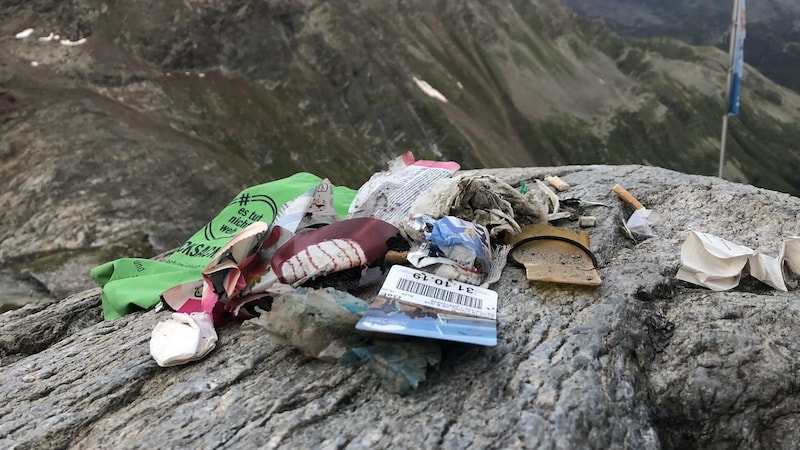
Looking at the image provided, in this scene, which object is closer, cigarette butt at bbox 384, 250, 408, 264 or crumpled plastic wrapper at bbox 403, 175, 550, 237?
cigarette butt at bbox 384, 250, 408, 264

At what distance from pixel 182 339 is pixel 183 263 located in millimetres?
1668

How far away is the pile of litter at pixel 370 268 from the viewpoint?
3592 millimetres

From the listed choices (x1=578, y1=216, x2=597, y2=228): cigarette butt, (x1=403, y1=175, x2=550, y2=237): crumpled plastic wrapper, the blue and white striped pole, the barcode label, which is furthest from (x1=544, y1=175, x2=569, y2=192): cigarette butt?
the blue and white striped pole

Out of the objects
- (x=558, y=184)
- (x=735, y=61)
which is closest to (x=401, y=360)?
(x=558, y=184)

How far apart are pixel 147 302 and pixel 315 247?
1945 mm

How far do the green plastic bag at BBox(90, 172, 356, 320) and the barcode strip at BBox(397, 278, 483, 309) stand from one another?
227 cm

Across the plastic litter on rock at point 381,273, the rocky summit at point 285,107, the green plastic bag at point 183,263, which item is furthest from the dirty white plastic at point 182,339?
the rocky summit at point 285,107

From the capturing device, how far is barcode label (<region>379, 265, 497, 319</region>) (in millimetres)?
3760

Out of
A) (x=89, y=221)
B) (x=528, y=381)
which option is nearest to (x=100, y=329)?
(x=528, y=381)

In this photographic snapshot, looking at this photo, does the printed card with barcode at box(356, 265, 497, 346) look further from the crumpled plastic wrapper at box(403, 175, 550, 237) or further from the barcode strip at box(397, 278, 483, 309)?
the crumpled plastic wrapper at box(403, 175, 550, 237)

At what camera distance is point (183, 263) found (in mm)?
5703

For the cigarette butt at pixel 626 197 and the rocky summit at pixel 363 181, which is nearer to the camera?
the rocky summit at pixel 363 181

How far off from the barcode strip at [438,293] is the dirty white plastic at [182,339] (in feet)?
5.03

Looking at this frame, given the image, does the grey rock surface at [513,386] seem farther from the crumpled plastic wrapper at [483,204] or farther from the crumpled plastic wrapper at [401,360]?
the crumpled plastic wrapper at [483,204]
